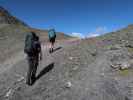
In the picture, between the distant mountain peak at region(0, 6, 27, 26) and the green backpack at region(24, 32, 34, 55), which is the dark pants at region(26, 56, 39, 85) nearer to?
the green backpack at region(24, 32, 34, 55)

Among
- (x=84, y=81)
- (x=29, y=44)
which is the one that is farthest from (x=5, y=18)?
(x=84, y=81)

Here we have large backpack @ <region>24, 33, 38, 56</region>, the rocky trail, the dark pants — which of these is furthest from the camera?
the dark pants

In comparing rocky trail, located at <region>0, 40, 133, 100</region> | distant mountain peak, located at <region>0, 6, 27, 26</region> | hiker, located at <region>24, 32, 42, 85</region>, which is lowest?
rocky trail, located at <region>0, 40, 133, 100</region>

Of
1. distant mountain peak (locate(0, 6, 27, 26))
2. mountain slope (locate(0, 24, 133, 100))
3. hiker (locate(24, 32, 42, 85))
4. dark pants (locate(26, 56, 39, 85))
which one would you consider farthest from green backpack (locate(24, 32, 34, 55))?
distant mountain peak (locate(0, 6, 27, 26))

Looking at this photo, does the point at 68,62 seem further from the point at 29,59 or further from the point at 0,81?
the point at 0,81


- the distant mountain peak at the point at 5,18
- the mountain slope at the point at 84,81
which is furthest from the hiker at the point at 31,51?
the distant mountain peak at the point at 5,18

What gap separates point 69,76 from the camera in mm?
9180

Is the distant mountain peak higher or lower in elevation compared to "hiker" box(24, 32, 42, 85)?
higher

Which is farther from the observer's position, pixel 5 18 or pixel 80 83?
pixel 5 18

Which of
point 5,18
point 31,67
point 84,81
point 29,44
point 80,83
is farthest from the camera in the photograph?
point 5,18

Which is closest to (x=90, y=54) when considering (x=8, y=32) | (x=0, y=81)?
(x=0, y=81)

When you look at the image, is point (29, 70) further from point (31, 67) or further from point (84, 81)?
point (84, 81)

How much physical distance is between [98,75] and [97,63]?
1.51m

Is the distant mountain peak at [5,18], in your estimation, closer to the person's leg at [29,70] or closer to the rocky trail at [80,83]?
the rocky trail at [80,83]
